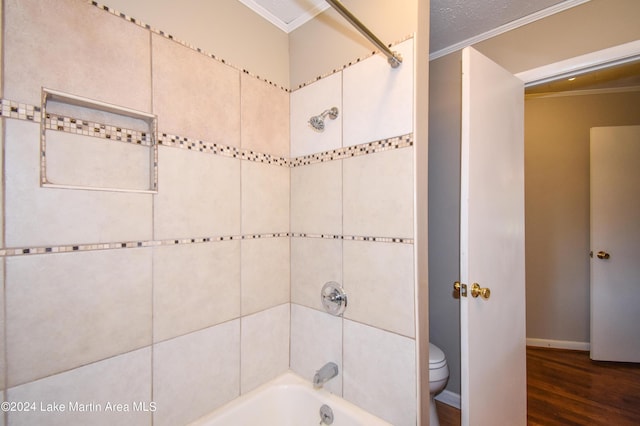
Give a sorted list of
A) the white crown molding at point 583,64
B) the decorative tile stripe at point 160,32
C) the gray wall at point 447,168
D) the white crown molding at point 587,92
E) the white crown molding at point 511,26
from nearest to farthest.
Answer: the decorative tile stripe at point 160,32, the white crown molding at point 583,64, the white crown molding at point 511,26, the gray wall at point 447,168, the white crown molding at point 587,92

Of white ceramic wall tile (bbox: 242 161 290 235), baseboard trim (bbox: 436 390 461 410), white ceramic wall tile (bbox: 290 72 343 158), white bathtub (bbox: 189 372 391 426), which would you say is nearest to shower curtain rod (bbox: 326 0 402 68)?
white ceramic wall tile (bbox: 290 72 343 158)

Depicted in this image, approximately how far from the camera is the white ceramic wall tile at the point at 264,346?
4.22ft

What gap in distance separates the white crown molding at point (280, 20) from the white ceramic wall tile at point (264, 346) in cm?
150

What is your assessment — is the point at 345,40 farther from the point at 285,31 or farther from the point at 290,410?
the point at 290,410

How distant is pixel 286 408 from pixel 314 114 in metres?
1.49

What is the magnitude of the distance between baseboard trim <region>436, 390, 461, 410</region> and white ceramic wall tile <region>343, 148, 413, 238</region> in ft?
4.99

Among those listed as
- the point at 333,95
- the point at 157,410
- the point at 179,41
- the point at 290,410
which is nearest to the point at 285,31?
the point at 333,95

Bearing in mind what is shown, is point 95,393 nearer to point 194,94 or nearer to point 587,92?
point 194,94

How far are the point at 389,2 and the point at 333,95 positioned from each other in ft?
1.37

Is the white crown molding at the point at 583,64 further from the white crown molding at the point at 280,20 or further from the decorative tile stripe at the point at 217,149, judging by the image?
the decorative tile stripe at the point at 217,149

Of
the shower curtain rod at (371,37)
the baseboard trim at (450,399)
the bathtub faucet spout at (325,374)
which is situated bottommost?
the baseboard trim at (450,399)

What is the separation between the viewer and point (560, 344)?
275 cm

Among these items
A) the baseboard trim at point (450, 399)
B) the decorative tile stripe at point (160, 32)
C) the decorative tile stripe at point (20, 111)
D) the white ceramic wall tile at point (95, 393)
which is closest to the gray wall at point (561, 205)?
the baseboard trim at point (450, 399)

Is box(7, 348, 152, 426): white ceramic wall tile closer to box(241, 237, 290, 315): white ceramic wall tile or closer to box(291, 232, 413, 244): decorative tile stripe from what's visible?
box(241, 237, 290, 315): white ceramic wall tile
